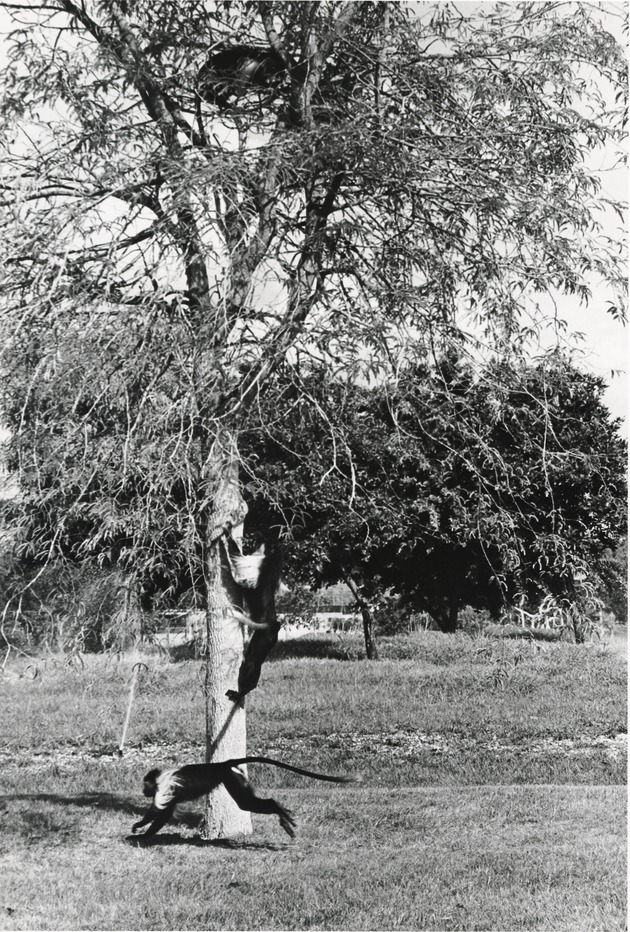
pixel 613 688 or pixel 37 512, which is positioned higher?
pixel 37 512

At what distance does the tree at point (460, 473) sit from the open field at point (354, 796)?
2.19ft

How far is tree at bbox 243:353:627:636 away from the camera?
4367 mm

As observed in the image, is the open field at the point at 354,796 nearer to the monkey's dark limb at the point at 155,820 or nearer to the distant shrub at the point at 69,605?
the monkey's dark limb at the point at 155,820

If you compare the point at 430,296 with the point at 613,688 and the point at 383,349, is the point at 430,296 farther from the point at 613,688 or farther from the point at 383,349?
the point at 613,688

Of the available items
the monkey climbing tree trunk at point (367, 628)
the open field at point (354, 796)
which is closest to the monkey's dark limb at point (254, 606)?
the open field at point (354, 796)

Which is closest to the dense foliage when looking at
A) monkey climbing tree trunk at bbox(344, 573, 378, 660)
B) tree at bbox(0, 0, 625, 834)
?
tree at bbox(0, 0, 625, 834)

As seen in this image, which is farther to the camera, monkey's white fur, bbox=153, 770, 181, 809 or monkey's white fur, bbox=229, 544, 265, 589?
monkey's white fur, bbox=229, 544, 265, 589

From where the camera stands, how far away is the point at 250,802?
13.1 ft

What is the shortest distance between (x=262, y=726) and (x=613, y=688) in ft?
9.48

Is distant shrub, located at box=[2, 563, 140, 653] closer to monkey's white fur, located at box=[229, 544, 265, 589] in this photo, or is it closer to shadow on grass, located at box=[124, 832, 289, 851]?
monkey's white fur, located at box=[229, 544, 265, 589]

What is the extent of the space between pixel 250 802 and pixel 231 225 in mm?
2605

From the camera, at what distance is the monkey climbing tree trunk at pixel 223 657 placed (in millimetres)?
4062

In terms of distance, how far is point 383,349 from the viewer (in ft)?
13.3

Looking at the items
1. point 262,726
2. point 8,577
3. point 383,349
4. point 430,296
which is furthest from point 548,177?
point 262,726
